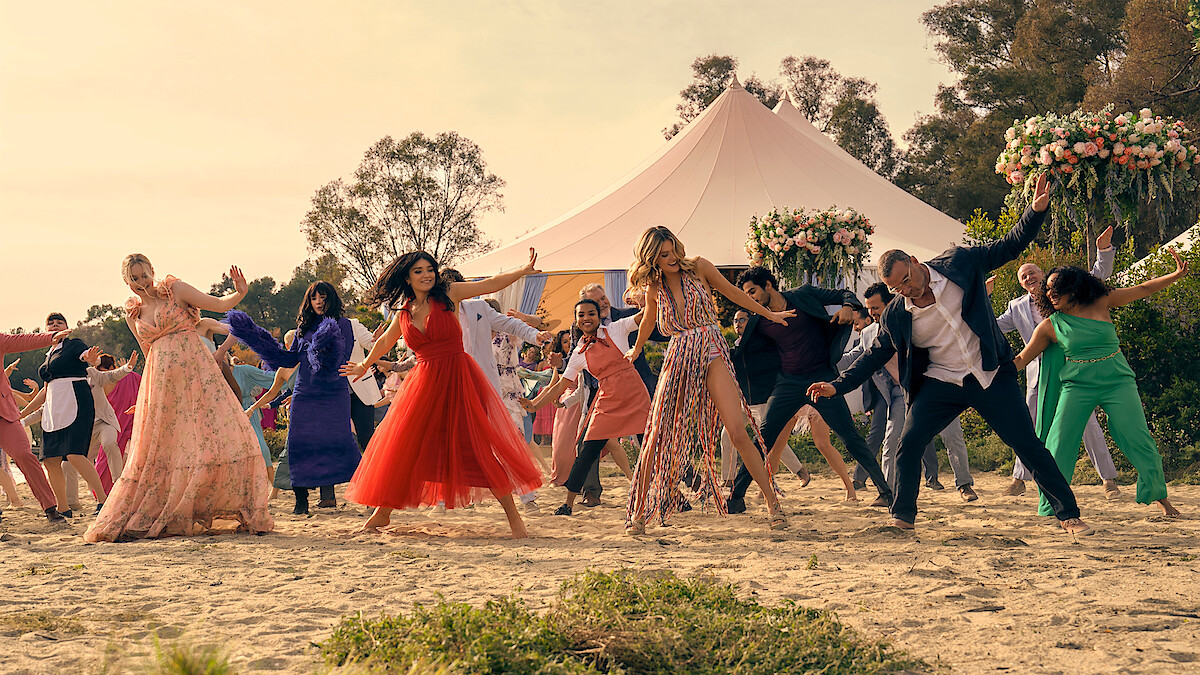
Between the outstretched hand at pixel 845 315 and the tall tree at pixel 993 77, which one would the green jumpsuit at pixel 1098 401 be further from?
the tall tree at pixel 993 77

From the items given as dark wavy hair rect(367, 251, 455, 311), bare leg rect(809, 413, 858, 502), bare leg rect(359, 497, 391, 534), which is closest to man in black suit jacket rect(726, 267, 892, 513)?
bare leg rect(809, 413, 858, 502)

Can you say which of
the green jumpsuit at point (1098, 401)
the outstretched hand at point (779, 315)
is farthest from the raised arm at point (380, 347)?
the green jumpsuit at point (1098, 401)

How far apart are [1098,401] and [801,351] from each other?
6.53ft

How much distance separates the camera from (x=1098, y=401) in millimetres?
6125

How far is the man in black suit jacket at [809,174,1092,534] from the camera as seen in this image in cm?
559

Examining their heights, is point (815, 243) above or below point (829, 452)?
above

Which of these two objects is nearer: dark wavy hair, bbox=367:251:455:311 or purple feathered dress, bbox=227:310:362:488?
dark wavy hair, bbox=367:251:455:311

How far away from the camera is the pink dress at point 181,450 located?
251 inches

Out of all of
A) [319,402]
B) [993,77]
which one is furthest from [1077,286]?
[993,77]

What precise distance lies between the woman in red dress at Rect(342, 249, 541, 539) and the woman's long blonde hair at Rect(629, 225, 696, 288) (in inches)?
28.0

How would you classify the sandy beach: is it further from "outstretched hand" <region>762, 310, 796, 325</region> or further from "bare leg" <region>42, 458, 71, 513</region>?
"outstretched hand" <region>762, 310, 796, 325</region>

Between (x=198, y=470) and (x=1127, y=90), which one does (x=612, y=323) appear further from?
(x=1127, y=90)

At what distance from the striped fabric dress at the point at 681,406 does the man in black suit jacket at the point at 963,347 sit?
117cm

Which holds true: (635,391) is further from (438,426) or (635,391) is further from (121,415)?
(121,415)
